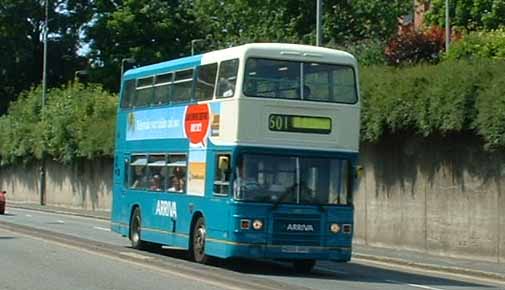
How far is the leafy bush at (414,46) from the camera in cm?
5419

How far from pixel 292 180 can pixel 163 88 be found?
4.90m

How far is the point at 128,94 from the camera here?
26.4 metres

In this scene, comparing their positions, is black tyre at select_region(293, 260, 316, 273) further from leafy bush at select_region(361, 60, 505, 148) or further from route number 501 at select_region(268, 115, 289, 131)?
leafy bush at select_region(361, 60, 505, 148)

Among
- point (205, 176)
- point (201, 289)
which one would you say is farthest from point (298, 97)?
point (201, 289)

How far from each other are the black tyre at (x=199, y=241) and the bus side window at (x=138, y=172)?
10.5ft

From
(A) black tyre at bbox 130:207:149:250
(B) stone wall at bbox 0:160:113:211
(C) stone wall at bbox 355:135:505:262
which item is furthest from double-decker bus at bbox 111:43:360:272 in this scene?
(B) stone wall at bbox 0:160:113:211

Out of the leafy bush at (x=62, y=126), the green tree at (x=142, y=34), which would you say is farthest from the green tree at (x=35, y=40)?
the leafy bush at (x=62, y=126)

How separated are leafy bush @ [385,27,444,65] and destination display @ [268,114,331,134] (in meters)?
33.1

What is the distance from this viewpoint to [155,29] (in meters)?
76.4

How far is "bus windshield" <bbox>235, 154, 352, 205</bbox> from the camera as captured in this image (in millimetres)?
20109

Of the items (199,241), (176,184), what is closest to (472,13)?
(176,184)

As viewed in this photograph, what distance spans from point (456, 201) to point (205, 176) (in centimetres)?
803

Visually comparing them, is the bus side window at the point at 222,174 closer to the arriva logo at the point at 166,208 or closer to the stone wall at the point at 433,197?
the arriva logo at the point at 166,208

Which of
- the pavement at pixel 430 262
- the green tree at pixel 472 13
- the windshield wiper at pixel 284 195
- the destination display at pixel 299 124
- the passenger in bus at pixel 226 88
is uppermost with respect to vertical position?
the green tree at pixel 472 13
